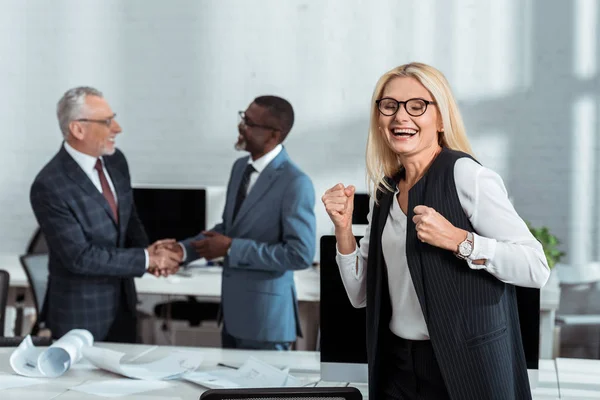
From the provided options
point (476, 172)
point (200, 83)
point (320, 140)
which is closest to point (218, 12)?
point (200, 83)

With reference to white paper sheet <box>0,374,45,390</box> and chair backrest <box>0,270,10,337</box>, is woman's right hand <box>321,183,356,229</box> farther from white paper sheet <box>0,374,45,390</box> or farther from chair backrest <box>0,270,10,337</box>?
chair backrest <box>0,270,10,337</box>

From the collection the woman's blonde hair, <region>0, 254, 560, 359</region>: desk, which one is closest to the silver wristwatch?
the woman's blonde hair

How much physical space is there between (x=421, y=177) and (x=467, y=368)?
41 cm

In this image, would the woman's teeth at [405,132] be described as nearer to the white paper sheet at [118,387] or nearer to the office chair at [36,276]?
the white paper sheet at [118,387]

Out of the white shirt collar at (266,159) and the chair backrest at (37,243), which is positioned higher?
the white shirt collar at (266,159)

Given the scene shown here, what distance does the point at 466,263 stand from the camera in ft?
5.17

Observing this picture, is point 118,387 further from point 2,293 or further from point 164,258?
point 164,258

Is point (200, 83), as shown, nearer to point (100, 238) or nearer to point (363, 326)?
point (100, 238)

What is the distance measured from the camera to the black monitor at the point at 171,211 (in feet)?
14.4

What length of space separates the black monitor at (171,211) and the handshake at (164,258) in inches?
34.2

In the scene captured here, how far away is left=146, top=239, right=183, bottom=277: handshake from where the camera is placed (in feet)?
10.7

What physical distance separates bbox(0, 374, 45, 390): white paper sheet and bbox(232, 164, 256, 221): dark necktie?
121 cm

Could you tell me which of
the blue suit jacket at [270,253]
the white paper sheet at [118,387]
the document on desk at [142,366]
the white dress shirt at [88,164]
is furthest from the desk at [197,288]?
the white paper sheet at [118,387]

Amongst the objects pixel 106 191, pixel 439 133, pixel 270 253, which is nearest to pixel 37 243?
pixel 106 191
